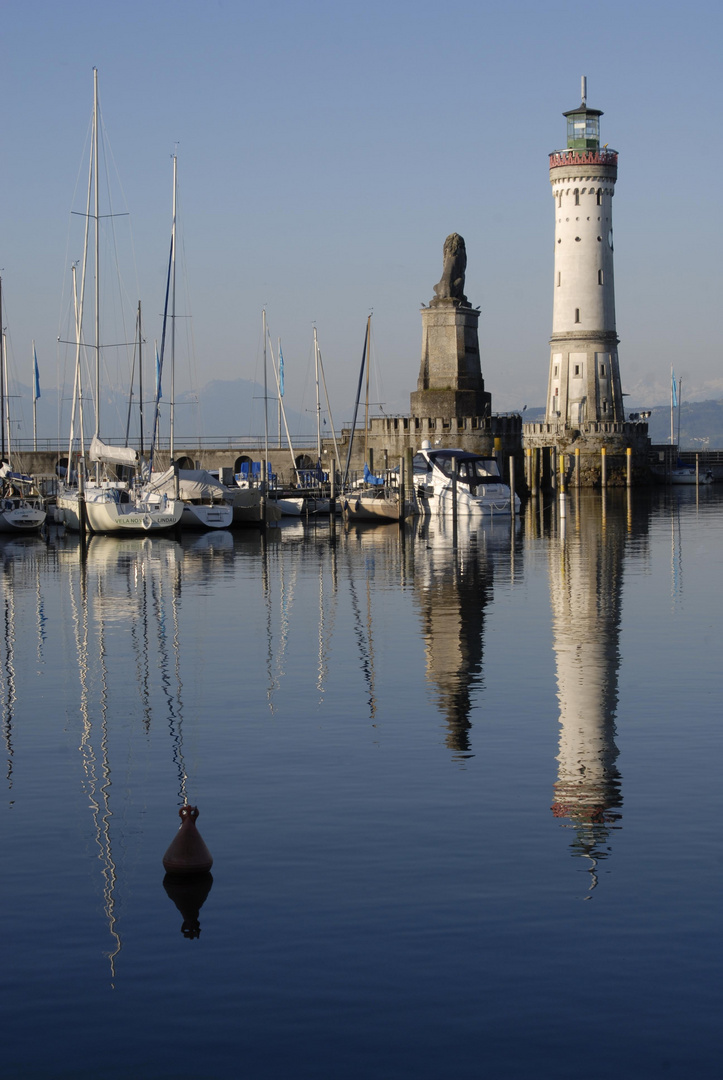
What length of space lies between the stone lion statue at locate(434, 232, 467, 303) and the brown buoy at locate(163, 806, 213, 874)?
76.2m

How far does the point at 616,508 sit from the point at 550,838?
66771 mm

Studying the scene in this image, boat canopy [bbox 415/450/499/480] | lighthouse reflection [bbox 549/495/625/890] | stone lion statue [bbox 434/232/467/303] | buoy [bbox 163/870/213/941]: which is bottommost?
buoy [bbox 163/870/213/941]

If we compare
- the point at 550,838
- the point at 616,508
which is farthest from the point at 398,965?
the point at 616,508

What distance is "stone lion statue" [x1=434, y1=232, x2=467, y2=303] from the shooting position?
85.9 metres

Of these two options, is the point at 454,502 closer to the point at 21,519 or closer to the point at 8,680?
the point at 21,519

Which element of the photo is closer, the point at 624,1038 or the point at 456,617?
the point at 624,1038

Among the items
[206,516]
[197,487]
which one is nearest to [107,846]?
[206,516]

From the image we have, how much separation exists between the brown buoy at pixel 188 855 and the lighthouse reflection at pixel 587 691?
3.44 metres

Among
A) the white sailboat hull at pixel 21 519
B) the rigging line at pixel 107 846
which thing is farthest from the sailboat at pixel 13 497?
the rigging line at pixel 107 846

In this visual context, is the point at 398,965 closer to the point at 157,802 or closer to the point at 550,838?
the point at 550,838

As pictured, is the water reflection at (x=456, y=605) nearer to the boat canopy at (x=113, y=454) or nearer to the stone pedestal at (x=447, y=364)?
the boat canopy at (x=113, y=454)

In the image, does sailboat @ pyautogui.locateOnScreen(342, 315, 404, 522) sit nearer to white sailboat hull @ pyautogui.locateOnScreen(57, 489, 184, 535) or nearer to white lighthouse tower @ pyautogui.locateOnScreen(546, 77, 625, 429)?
white sailboat hull @ pyautogui.locateOnScreen(57, 489, 184, 535)

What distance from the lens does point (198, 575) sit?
3997 cm

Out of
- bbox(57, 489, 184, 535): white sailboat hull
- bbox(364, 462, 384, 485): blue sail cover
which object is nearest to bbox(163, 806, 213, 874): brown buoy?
bbox(57, 489, 184, 535): white sailboat hull
